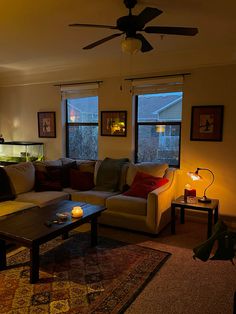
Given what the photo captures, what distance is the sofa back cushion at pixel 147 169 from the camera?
420cm

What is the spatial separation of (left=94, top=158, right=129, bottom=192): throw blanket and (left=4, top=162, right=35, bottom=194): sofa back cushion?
1.06 metres

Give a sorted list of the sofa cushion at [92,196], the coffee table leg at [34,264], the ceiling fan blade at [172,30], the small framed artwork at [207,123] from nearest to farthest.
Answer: the ceiling fan blade at [172,30] → the coffee table leg at [34,264] → the sofa cushion at [92,196] → the small framed artwork at [207,123]

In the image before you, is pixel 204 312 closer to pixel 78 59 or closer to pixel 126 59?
pixel 126 59

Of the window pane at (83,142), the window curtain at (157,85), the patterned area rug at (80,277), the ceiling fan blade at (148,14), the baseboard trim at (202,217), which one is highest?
the ceiling fan blade at (148,14)

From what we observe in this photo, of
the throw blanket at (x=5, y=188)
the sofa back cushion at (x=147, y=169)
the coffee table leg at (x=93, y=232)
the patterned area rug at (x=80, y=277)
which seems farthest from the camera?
the sofa back cushion at (x=147, y=169)

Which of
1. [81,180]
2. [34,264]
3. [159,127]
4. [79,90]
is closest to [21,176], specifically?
[81,180]

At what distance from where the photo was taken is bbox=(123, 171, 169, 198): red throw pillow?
386 cm

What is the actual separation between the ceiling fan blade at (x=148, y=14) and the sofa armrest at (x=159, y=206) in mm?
2071

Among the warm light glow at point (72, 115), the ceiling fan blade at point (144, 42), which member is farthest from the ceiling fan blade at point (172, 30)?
the warm light glow at point (72, 115)

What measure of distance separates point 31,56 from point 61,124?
57.5 inches

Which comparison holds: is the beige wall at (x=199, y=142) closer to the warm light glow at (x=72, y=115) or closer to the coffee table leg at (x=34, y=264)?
the warm light glow at (x=72, y=115)

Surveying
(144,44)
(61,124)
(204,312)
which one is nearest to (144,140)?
(61,124)

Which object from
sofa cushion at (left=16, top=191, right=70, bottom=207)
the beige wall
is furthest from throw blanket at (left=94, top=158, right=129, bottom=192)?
sofa cushion at (left=16, top=191, right=70, bottom=207)

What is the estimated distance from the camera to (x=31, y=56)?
462 centimetres
